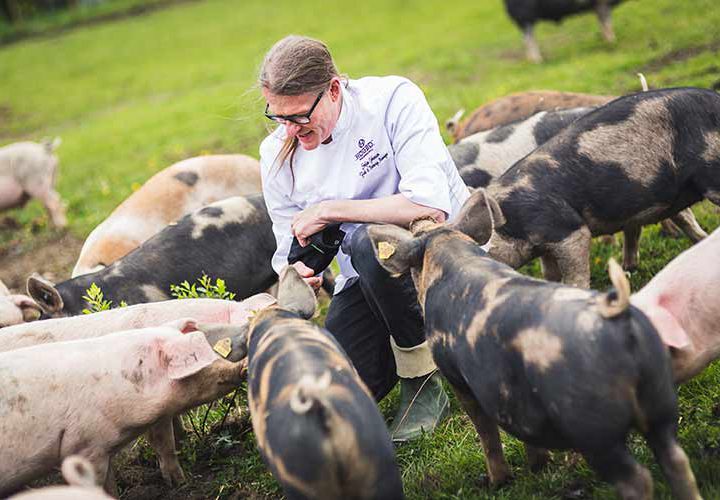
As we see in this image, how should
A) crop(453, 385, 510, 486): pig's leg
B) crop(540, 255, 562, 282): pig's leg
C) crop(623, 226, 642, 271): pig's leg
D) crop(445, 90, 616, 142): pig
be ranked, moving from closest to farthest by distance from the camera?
crop(453, 385, 510, 486): pig's leg < crop(540, 255, 562, 282): pig's leg < crop(623, 226, 642, 271): pig's leg < crop(445, 90, 616, 142): pig

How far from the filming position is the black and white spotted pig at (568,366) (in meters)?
2.53

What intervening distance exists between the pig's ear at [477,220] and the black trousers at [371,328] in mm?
597

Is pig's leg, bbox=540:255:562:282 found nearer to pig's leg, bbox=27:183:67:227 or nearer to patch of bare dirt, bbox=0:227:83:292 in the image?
patch of bare dirt, bbox=0:227:83:292

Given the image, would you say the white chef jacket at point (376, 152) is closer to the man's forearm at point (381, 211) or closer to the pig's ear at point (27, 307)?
the man's forearm at point (381, 211)

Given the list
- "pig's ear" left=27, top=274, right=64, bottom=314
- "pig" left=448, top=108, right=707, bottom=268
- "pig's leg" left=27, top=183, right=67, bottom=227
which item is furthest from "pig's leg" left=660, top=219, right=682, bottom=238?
"pig's leg" left=27, top=183, right=67, bottom=227

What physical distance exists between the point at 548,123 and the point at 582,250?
51.2 inches

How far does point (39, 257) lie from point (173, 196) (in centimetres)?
286

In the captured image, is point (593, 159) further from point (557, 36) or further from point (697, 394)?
point (557, 36)

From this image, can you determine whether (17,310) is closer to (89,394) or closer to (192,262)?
(192,262)

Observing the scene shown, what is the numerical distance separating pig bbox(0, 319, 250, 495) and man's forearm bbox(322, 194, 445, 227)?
81 cm

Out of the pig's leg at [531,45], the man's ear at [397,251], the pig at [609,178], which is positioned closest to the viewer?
the man's ear at [397,251]

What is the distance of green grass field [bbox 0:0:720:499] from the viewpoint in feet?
12.1

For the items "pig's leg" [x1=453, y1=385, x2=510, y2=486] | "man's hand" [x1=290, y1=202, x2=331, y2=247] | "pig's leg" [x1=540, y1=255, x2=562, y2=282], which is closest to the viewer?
"pig's leg" [x1=453, y1=385, x2=510, y2=486]

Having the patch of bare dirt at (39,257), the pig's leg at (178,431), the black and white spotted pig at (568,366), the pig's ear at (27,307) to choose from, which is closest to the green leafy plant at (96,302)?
the pig's ear at (27,307)
